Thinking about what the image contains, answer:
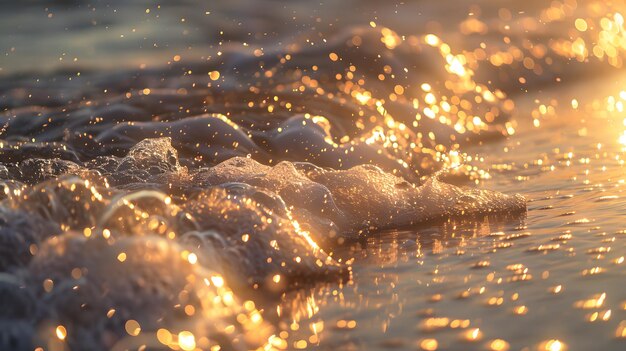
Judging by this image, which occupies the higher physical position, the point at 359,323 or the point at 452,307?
the point at 452,307

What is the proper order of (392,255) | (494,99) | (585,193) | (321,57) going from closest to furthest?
1. (392,255)
2. (585,193)
3. (494,99)
4. (321,57)

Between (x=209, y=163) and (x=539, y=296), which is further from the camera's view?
(x=209, y=163)

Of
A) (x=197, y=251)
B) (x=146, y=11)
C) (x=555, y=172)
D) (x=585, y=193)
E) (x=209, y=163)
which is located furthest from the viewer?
(x=146, y=11)

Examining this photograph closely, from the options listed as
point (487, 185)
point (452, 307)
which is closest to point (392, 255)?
point (452, 307)

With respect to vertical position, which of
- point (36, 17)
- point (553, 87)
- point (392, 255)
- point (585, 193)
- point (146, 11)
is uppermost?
point (553, 87)

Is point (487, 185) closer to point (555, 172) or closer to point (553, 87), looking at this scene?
point (555, 172)

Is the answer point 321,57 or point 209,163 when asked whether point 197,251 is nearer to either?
point 209,163
